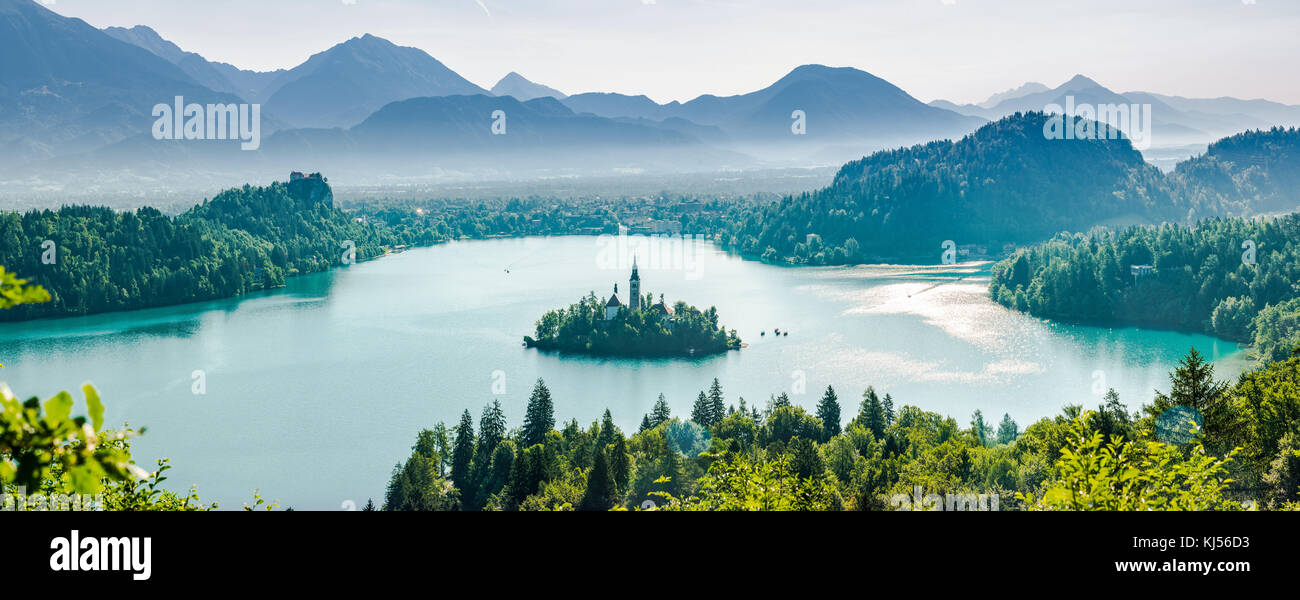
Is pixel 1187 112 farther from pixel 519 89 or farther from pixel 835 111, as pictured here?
pixel 519 89

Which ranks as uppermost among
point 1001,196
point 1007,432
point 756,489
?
point 1001,196

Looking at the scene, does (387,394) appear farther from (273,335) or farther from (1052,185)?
(1052,185)

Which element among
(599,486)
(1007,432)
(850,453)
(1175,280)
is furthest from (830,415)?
(1175,280)

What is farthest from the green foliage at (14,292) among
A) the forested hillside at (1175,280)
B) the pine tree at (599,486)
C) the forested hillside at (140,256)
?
the forested hillside at (140,256)

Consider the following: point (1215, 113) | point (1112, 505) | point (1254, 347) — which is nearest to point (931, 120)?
point (1215, 113)

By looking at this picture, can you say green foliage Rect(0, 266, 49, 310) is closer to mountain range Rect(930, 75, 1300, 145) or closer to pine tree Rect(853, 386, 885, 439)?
pine tree Rect(853, 386, 885, 439)

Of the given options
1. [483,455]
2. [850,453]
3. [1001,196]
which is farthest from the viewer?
[1001,196]

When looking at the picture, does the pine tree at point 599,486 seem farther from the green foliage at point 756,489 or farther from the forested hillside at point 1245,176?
the forested hillside at point 1245,176

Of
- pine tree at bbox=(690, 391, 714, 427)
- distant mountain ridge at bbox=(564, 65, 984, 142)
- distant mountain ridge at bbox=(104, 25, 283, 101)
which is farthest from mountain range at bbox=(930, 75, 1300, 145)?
distant mountain ridge at bbox=(104, 25, 283, 101)
